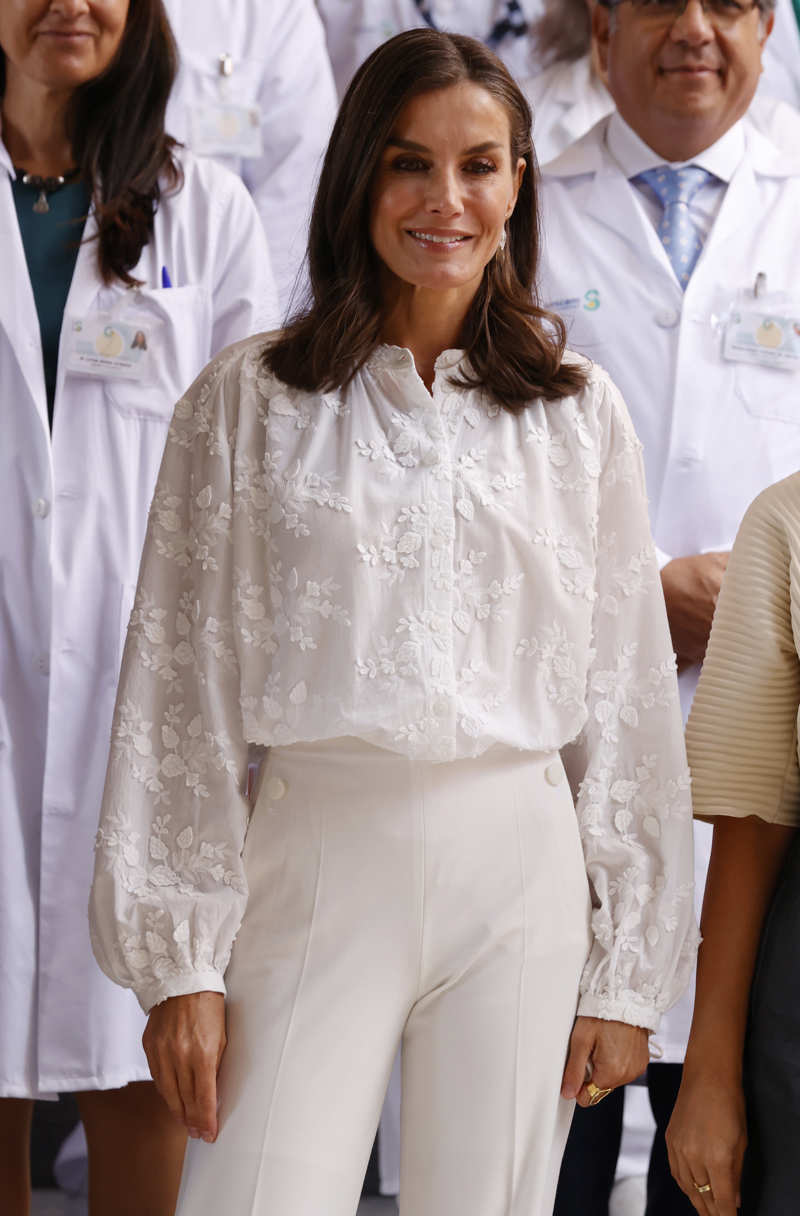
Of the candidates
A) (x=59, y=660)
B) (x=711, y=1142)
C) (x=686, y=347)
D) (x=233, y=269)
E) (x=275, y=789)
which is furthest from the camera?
(x=686, y=347)

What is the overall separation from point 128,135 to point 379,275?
2.14 feet

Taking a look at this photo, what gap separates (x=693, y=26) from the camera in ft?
7.25

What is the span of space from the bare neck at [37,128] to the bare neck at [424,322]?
0.72m

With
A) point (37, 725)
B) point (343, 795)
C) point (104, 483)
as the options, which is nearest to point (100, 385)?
point (104, 483)

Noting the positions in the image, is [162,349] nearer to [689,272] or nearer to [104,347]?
[104,347]

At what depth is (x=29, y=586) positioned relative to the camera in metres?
1.99

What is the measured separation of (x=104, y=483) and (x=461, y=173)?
0.73m

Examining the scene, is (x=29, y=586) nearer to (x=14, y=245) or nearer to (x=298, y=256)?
(x=14, y=245)

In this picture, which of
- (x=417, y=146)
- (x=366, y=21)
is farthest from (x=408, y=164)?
(x=366, y=21)

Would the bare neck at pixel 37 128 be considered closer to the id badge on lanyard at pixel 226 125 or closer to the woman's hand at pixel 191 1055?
the id badge on lanyard at pixel 226 125

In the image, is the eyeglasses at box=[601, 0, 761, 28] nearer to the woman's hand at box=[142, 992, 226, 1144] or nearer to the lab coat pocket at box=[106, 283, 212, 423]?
the lab coat pocket at box=[106, 283, 212, 423]

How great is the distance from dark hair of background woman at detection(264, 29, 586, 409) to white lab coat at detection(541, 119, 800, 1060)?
67cm

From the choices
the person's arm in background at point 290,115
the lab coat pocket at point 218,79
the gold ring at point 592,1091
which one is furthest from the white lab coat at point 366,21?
the gold ring at point 592,1091

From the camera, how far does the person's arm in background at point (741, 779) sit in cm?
137
